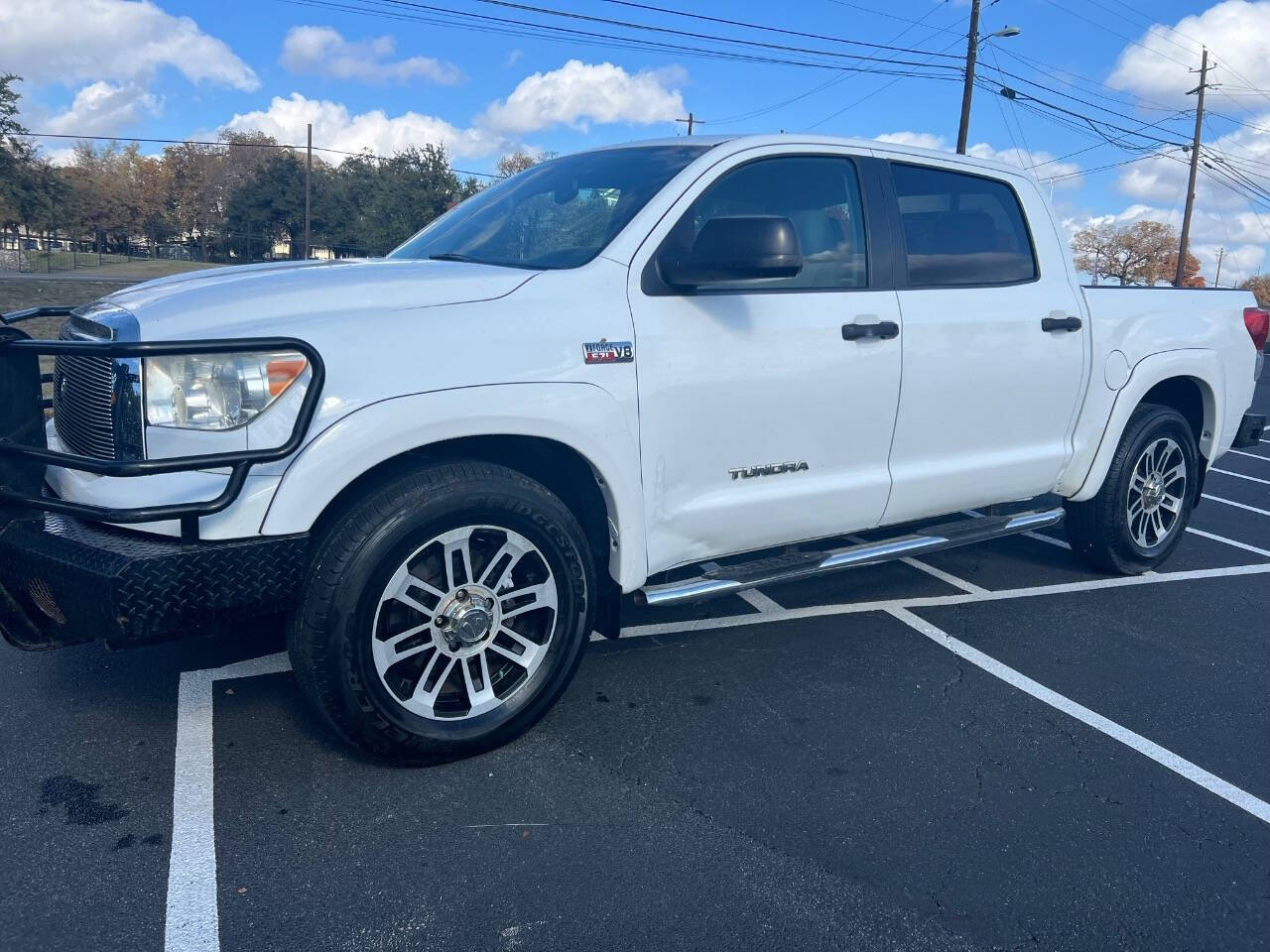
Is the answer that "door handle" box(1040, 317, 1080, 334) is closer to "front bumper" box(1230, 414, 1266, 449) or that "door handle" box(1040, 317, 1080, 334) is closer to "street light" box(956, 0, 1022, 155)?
"front bumper" box(1230, 414, 1266, 449)

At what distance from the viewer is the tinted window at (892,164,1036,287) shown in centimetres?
412

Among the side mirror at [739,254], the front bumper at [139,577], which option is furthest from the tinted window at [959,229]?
the front bumper at [139,577]

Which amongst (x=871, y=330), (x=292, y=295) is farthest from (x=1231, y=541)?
(x=292, y=295)

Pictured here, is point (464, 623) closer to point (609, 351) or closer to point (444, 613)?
point (444, 613)

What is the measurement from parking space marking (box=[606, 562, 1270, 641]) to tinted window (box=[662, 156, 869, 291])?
5.20 feet

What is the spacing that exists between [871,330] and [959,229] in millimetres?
965

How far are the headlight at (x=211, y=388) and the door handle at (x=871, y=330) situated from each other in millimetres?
2048

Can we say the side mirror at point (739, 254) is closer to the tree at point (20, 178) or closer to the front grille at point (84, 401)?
the front grille at point (84, 401)

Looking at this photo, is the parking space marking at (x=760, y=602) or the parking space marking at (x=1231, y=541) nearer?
the parking space marking at (x=760, y=602)

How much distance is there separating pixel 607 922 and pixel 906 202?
311 centimetres

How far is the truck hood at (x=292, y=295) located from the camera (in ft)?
8.79

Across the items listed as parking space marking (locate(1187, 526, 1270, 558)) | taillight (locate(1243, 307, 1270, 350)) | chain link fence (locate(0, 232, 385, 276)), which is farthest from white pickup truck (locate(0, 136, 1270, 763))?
chain link fence (locate(0, 232, 385, 276))

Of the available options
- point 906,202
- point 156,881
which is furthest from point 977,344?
point 156,881

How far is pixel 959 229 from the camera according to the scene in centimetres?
435
